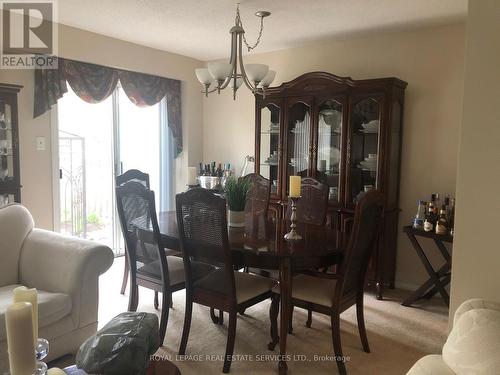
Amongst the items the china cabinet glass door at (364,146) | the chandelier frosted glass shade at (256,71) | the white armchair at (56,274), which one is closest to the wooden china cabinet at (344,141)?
the china cabinet glass door at (364,146)

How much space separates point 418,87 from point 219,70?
6.40ft

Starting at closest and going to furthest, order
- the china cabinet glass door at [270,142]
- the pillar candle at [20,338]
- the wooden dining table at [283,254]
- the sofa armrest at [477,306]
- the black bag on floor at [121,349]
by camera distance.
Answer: the pillar candle at [20,338] → the black bag on floor at [121,349] → the sofa armrest at [477,306] → the wooden dining table at [283,254] → the china cabinet glass door at [270,142]

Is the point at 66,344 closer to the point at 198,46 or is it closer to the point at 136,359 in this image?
the point at 136,359

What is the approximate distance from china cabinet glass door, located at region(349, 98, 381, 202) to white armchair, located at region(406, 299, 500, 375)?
2.16 m

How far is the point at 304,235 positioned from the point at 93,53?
2806 mm

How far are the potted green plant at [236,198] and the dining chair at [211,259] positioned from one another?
0.44 meters

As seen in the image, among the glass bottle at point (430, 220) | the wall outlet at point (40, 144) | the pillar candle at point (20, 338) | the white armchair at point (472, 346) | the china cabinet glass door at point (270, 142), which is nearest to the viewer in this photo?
the pillar candle at point (20, 338)

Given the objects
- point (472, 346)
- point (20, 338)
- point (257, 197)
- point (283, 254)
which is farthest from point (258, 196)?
point (20, 338)

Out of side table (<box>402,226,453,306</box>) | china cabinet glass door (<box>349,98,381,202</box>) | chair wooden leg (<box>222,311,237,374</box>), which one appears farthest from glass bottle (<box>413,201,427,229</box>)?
chair wooden leg (<box>222,311,237,374</box>)

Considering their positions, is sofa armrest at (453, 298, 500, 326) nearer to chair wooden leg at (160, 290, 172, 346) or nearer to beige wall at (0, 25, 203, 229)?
chair wooden leg at (160, 290, 172, 346)

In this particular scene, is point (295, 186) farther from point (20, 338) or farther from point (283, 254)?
point (20, 338)

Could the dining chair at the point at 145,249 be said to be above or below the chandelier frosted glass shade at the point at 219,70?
below

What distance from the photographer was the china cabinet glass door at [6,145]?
130 inches

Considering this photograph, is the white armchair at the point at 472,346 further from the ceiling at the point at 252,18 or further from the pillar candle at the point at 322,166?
the pillar candle at the point at 322,166
